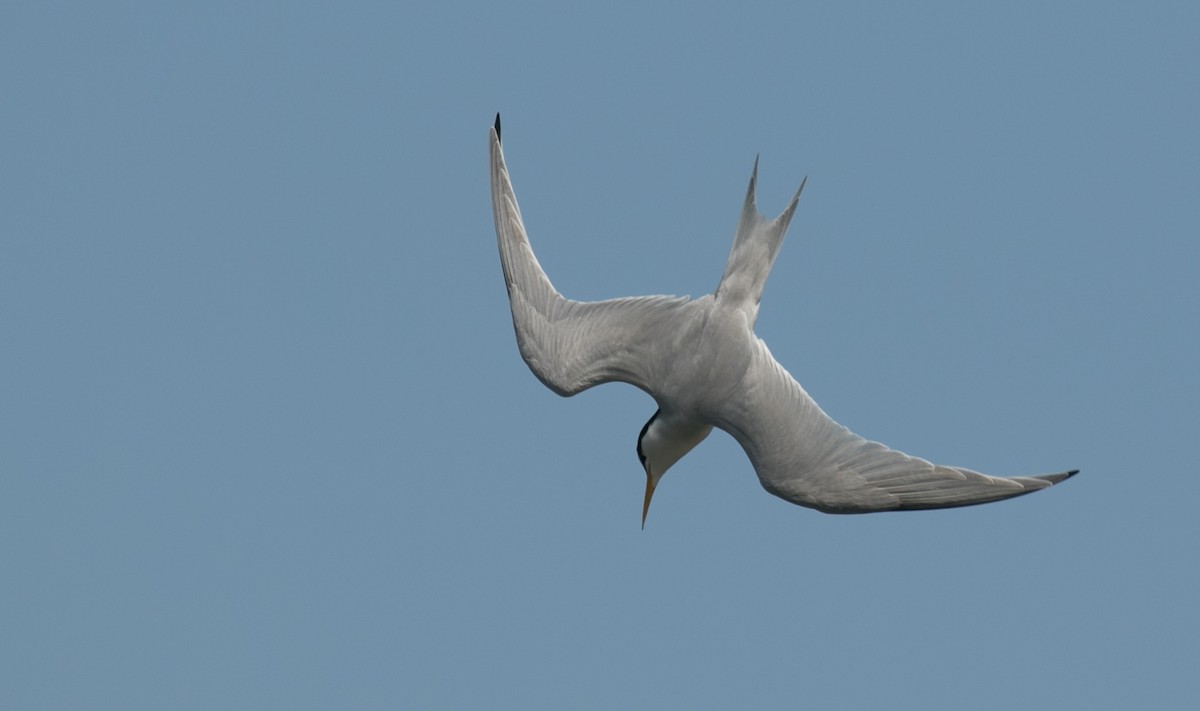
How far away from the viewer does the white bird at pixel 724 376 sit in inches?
386

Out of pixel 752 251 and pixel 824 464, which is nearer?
pixel 824 464

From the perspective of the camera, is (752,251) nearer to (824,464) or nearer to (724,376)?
(724,376)

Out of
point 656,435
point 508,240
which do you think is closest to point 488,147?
point 508,240

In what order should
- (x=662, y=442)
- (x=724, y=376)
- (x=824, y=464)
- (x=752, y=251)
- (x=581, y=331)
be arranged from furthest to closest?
(x=662, y=442)
(x=581, y=331)
(x=752, y=251)
(x=724, y=376)
(x=824, y=464)

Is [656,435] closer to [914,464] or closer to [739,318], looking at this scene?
[739,318]

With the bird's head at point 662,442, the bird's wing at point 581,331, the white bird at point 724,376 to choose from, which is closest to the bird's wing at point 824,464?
the white bird at point 724,376

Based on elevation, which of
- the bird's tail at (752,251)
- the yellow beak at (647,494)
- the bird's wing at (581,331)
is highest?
the bird's tail at (752,251)

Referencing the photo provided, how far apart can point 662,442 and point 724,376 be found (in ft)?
3.18

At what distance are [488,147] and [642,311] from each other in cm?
175

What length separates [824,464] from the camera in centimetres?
1005

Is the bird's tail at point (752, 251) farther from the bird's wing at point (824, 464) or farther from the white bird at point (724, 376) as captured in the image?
the bird's wing at point (824, 464)

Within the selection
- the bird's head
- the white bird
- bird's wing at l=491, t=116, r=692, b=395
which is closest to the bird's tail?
the white bird

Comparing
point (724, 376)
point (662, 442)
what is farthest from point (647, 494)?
point (724, 376)

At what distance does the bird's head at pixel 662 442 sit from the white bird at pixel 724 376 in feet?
0.03
